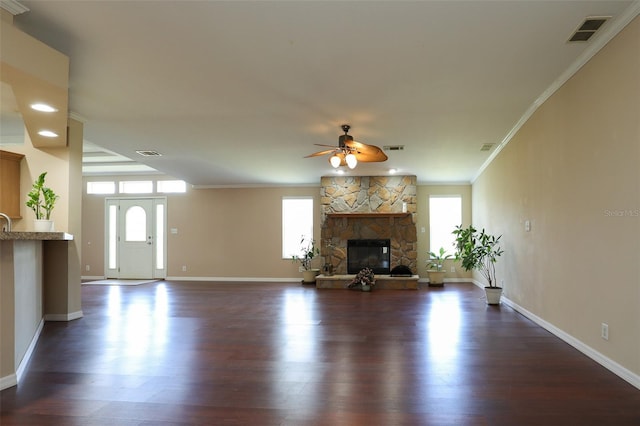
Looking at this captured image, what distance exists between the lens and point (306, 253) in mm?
9055

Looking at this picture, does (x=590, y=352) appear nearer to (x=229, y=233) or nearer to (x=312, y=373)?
(x=312, y=373)

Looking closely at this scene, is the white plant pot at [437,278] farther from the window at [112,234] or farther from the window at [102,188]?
the window at [102,188]

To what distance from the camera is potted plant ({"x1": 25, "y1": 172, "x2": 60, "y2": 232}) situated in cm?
423

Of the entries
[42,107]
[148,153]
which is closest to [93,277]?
[148,153]

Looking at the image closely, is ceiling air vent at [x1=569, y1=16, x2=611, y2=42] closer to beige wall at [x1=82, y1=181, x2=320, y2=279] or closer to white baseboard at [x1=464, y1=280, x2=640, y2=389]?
white baseboard at [x1=464, y1=280, x2=640, y2=389]

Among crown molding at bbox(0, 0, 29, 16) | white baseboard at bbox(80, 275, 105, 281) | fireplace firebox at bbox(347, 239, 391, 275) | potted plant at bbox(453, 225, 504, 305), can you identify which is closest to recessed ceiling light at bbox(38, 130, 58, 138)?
crown molding at bbox(0, 0, 29, 16)

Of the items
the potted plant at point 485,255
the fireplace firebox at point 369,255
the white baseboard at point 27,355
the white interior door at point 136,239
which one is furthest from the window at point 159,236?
the potted plant at point 485,255

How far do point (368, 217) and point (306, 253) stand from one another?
5.41 ft

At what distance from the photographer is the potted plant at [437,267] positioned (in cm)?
842

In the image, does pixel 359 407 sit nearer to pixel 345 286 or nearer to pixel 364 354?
pixel 364 354

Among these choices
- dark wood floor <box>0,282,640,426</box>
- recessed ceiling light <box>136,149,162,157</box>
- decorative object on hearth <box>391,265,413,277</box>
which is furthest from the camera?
decorative object on hearth <box>391,265,413,277</box>

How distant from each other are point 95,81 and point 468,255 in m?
5.56

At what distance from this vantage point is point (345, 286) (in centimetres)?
818

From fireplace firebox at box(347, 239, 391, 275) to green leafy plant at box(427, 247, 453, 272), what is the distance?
946mm
